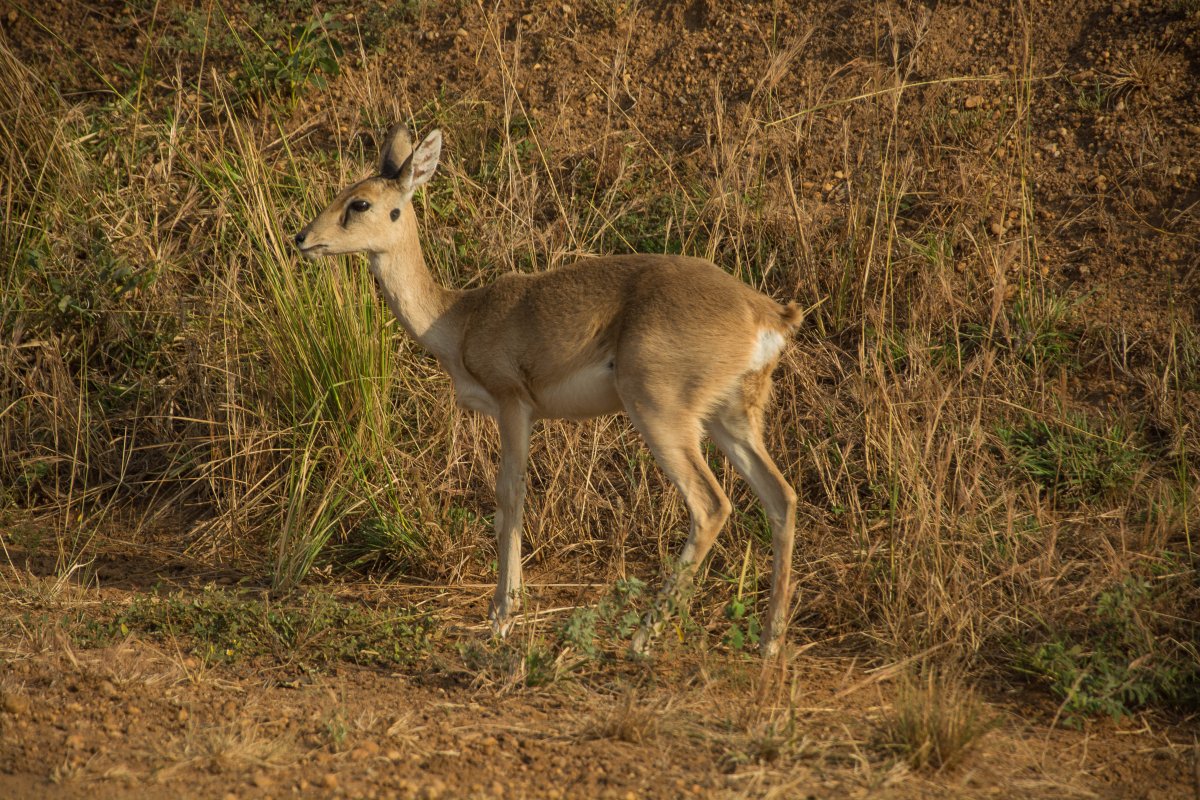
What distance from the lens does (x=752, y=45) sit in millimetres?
8883

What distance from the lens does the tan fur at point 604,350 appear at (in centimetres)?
526

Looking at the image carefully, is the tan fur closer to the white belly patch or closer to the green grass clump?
the white belly patch

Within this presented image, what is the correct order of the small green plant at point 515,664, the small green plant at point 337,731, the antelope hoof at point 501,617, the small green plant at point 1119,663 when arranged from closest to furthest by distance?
the small green plant at point 337,731
the small green plant at point 1119,663
the small green plant at point 515,664
the antelope hoof at point 501,617

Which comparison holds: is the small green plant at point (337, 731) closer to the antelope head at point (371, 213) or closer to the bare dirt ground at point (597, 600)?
the bare dirt ground at point (597, 600)

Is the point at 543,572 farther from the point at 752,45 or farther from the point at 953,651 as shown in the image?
the point at 752,45

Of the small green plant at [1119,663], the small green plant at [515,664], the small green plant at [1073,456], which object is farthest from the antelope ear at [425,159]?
the small green plant at [1119,663]

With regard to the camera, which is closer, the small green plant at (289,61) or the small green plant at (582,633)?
the small green plant at (582,633)

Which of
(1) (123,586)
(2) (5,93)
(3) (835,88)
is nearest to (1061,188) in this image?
(3) (835,88)

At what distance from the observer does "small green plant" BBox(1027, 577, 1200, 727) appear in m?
4.55

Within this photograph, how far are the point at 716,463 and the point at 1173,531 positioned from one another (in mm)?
2315

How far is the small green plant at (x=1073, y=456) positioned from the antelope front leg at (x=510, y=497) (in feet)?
8.34

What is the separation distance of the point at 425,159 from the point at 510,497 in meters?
1.77

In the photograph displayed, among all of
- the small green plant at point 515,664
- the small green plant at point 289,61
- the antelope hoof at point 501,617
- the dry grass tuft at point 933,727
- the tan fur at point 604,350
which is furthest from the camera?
the small green plant at point 289,61

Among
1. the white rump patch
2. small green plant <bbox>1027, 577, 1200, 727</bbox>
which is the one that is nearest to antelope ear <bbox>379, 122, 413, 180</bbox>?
the white rump patch
